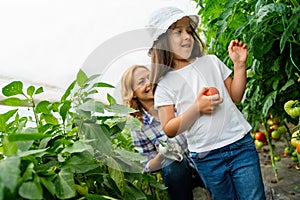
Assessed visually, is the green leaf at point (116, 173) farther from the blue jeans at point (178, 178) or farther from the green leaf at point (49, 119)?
the blue jeans at point (178, 178)


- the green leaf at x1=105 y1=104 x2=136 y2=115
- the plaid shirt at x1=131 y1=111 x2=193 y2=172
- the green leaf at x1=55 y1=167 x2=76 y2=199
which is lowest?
the plaid shirt at x1=131 y1=111 x2=193 y2=172

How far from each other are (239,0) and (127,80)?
0.41m

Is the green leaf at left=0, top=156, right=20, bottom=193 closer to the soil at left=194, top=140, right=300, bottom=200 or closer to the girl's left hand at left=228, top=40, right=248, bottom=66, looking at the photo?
the girl's left hand at left=228, top=40, right=248, bottom=66

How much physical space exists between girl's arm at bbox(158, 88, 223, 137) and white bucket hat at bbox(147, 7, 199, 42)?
195mm

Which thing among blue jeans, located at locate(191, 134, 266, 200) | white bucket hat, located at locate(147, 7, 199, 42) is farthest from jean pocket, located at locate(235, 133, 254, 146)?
white bucket hat, located at locate(147, 7, 199, 42)

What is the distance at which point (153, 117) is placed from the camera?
43.5 inches

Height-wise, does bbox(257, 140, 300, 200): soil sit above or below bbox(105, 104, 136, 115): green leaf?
below

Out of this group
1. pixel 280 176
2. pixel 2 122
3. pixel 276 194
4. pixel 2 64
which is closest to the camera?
pixel 2 122

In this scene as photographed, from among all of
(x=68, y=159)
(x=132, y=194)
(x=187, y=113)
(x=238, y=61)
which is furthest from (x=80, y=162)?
(x=238, y=61)

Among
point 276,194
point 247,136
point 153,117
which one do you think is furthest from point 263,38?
point 276,194

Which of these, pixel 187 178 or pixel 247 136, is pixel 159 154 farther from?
pixel 247 136

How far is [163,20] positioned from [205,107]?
0.86 feet

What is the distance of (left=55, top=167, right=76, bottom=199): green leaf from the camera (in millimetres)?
397

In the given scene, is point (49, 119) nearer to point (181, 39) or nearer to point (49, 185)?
point (49, 185)
